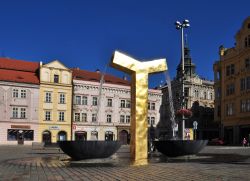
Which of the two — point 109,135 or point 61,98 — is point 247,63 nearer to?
point 109,135

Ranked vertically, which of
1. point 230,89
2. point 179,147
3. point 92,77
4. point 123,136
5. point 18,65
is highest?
point 18,65

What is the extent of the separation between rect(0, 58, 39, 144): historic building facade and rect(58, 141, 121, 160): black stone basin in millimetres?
44259

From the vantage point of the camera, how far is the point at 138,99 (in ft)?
59.1

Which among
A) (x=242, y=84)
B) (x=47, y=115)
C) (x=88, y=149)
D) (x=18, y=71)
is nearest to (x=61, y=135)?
(x=47, y=115)

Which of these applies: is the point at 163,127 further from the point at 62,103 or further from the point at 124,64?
the point at 124,64

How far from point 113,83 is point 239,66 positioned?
20722 millimetres

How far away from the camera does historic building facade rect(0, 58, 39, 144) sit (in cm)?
5919

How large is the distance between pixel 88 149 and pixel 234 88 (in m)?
48.3

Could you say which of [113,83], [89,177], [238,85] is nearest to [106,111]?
[113,83]

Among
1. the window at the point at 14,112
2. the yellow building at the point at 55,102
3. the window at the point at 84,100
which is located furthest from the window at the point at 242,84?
the window at the point at 14,112

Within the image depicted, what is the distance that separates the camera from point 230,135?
62.9m

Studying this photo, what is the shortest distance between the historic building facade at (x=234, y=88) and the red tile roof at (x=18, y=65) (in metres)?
28.4

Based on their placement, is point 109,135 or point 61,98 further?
point 109,135

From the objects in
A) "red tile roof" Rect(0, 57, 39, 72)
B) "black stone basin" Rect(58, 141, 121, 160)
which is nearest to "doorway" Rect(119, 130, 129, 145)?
"red tile roof" Rect(0, 57, 39, 72)
